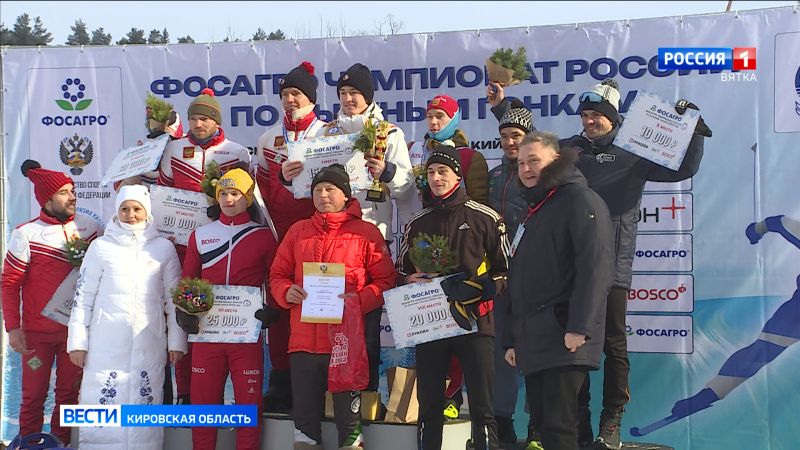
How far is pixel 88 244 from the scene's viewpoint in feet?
20.8

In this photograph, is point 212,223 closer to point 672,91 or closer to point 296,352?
point 296,352

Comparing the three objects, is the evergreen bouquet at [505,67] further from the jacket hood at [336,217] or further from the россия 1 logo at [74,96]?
the россия 1 logo at [74,96]

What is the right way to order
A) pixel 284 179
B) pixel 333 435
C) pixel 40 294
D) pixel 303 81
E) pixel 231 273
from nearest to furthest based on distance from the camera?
pixel 333 435
pixel 231 273
pixel 284 179
pixel 303 81
pixel 40 294

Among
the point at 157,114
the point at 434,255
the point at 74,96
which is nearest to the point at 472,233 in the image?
the point at 434,255

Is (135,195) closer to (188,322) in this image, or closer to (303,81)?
(188,322)

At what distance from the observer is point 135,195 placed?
19.1 ft

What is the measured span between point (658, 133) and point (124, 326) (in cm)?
350

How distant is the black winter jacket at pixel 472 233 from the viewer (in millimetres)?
5219

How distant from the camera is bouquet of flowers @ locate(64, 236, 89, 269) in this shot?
6.26 metres

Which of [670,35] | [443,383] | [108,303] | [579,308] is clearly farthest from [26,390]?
[670,35]

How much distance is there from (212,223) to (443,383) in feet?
6.07

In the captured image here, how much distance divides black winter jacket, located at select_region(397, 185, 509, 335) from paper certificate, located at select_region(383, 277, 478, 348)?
184 millimetres

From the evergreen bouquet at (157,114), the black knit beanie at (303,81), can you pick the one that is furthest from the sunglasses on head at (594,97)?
the evergreen bouquet at (157,114)

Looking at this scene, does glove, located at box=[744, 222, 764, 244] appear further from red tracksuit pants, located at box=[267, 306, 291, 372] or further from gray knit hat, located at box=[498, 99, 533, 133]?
red tracksuit pants, located at box=[267, 306, 291, 372]
